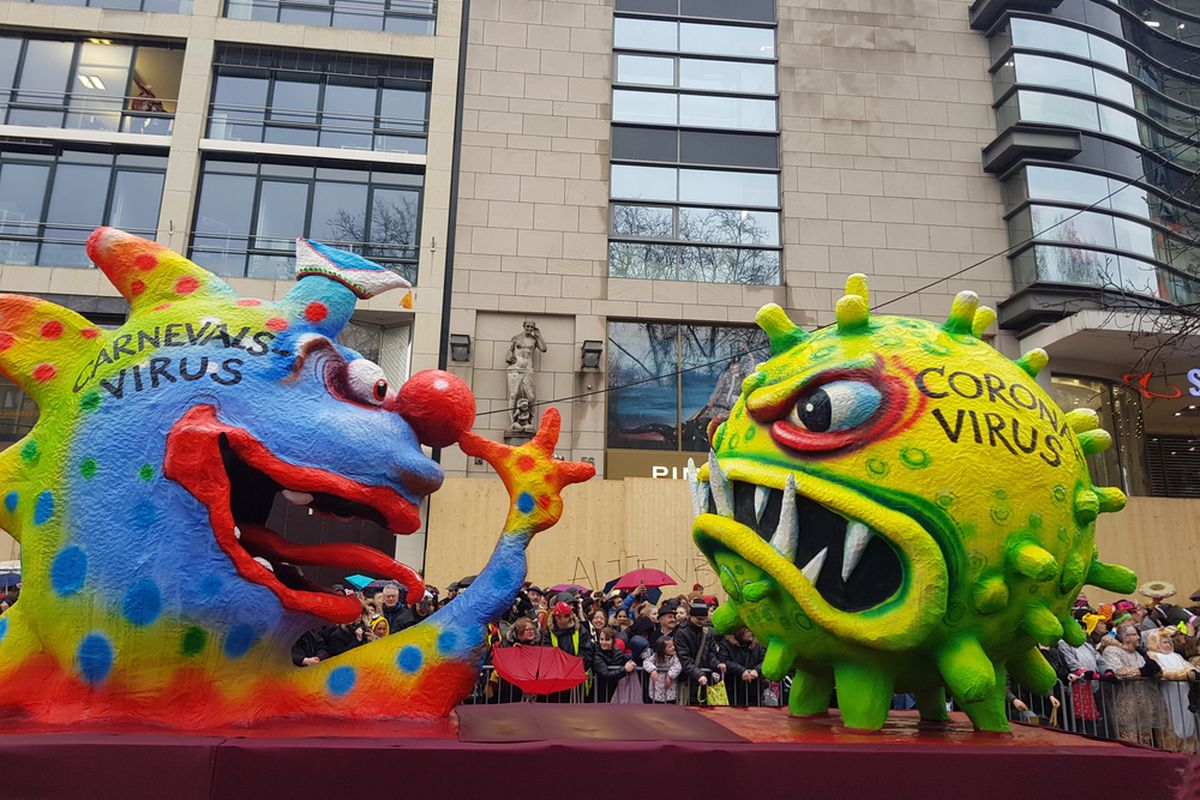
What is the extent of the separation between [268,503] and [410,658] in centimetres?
92

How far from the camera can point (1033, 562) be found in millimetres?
3326

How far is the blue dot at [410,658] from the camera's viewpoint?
3.34m

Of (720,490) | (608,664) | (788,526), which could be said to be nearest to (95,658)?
(720,490)

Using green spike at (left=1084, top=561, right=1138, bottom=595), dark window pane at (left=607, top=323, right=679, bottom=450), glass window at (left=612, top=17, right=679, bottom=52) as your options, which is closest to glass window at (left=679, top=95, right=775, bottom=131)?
glass window at (left=612, top=17, right=679, bottom=52)

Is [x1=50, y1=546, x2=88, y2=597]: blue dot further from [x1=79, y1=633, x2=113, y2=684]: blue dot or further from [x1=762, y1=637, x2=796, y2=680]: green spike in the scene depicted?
[x1=762, y1=637, x2=796, y2=680]: green spike

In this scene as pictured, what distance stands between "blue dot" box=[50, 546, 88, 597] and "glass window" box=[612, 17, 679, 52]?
16009 millimetres

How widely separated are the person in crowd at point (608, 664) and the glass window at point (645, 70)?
39.9 feet

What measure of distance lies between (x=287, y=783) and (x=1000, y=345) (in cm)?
1603

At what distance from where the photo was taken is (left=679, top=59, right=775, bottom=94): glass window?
17.1 metres

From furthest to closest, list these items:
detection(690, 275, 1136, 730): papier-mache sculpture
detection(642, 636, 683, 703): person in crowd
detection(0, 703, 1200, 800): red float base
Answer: detection(642, 636, 683, 703): person in crowd, detection(690, 275, 1136, 730): papier-mache sculpture, detection(0, 703, 1200, 800): red float base

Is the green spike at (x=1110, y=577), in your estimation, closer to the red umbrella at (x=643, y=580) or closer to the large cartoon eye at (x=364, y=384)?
the large cartoon eye at (x=364, y=384)

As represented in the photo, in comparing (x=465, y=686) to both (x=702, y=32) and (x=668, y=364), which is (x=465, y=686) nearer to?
(x=668, y=364)

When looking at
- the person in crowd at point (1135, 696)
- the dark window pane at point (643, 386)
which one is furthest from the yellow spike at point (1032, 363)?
the dark window pane at point (643, 386)

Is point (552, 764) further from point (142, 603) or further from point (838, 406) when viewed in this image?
point (838, 406)
